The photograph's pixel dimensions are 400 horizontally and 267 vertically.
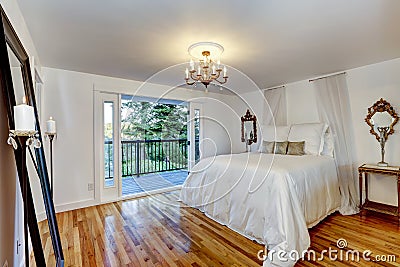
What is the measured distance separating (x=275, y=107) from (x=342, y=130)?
137 cm

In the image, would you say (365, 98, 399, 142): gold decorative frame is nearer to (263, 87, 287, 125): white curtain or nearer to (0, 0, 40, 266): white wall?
(263, 87, 287, 125): white curtain

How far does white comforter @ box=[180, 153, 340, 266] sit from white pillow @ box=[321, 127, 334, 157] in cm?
28

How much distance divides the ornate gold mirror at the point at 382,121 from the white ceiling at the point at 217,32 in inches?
25.5

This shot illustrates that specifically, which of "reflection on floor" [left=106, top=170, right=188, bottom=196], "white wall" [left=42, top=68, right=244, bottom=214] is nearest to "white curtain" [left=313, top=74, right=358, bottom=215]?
"reflection on floor" [left=106, top=170, right=188, bottom=196]

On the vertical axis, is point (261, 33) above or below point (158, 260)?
above

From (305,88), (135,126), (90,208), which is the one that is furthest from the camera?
(135,126)

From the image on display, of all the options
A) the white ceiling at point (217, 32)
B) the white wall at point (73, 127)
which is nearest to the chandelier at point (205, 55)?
the white ceiling at point (217, 32)

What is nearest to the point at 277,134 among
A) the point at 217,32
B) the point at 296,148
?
the point at 296,148

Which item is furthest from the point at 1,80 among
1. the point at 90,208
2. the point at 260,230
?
the point at 90,208

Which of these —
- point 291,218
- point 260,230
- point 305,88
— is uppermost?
point 305,88

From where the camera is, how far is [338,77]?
3365mm

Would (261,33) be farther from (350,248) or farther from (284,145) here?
(350,248)

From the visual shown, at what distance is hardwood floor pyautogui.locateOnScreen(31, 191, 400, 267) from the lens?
189cm

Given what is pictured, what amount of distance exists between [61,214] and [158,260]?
→ 1937 millimetres
